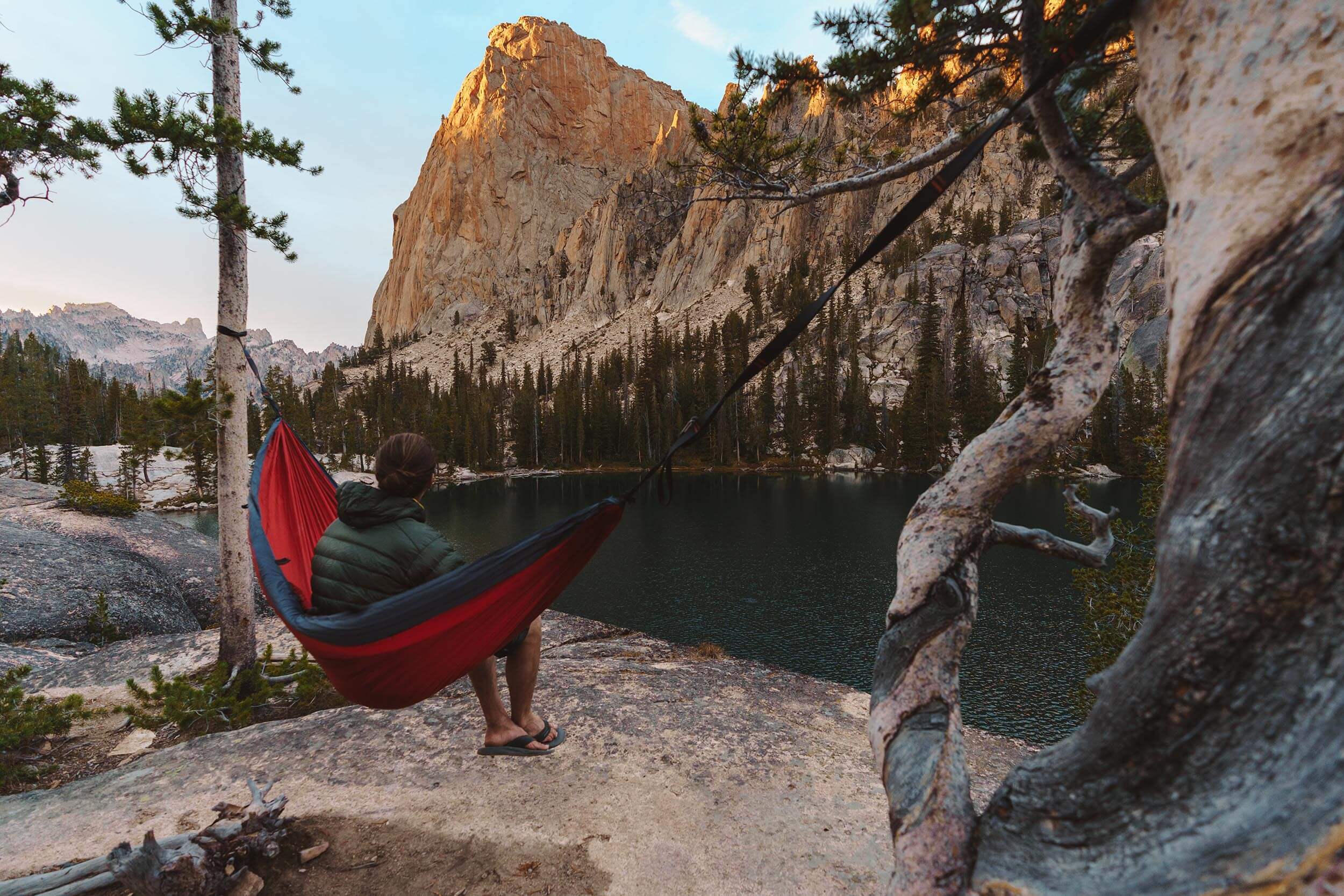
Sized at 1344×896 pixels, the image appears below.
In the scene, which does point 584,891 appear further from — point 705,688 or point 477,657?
point 705,688

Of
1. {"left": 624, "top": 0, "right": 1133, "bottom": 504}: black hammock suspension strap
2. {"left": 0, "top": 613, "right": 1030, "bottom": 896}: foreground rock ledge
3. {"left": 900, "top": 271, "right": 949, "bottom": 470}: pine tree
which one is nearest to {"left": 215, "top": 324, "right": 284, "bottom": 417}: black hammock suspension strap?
{"left": 0, "top": 613, "right": 1030, "bottom": 896}: foreground rock ledge

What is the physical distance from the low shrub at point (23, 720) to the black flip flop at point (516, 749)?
2.95 m

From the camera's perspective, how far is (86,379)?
60062mm

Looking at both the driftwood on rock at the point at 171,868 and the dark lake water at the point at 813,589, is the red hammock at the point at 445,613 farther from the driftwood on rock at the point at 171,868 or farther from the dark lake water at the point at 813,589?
the dark lake water at the point at 813,589

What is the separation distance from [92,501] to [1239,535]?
48.3 ft

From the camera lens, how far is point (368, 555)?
254 centimetres

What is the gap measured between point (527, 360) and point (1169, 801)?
95.2 meters

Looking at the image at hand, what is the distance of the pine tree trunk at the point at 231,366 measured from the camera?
14.0 feet

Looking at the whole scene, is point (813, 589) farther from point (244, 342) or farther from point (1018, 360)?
point (1018, 360)

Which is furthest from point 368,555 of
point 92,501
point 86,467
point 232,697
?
point 86,467

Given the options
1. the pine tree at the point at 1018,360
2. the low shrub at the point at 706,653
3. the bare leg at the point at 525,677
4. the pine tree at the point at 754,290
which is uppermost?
the pine tree at the point at 754,290

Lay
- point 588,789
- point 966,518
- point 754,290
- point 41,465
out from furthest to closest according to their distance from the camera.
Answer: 1. point 754,290
2. point 41,465
3. point 588,789
4. point 966,518

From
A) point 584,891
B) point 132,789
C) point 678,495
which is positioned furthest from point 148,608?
point 678,495

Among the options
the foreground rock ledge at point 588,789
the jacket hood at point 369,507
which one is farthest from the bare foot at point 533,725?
the jacket hood at point 369,507
